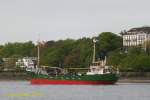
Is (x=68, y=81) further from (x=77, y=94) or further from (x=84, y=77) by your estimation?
(x=77, y=94)

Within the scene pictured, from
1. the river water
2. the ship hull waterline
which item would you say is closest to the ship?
the ship hull waterline

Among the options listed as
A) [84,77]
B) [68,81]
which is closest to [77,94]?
[84,77]

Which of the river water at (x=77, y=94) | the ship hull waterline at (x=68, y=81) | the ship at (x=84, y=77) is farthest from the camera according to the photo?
the ship hull waterline at (x=68, y=81)

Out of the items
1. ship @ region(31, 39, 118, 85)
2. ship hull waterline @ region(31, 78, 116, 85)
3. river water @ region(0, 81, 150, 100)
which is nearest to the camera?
river water @ region(0, 81, 150, 100)

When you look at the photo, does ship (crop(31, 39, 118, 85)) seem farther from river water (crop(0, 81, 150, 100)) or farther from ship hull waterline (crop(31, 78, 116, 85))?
river water (crop(0, 81, 150, 100))

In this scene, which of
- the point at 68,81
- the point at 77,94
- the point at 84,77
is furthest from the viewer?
the point at 68,81

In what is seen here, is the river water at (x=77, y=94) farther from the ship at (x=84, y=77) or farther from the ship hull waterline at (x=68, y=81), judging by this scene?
the ship hull waterline at (x=68, y=81)

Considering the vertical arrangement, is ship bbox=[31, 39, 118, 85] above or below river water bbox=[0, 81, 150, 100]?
above

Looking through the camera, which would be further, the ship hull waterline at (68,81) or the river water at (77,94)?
the ship hull waterline at (68,81)

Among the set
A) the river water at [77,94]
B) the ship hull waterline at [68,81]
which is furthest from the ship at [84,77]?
the river water at [77,94]

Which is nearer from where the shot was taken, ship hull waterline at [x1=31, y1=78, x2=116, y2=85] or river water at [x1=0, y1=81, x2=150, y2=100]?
river water at [x1=0, y1=81, x2=150, y2=100]

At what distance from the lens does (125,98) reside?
105875 mm

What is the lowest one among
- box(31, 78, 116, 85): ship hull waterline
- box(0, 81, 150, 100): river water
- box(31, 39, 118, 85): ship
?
box(0, 81, 150, 100): river water

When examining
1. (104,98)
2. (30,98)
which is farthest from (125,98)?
(30,98)
